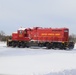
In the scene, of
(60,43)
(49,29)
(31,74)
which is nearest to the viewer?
(31,74)

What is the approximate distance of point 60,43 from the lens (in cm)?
3778

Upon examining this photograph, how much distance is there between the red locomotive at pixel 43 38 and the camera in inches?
1502

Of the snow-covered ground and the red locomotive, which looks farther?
the red locomotive

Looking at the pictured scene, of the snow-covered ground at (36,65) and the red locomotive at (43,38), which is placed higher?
the red locomotive at (43,38)

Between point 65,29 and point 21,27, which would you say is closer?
point 65,29

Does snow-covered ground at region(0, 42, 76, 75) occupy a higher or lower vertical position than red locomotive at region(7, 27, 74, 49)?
lower

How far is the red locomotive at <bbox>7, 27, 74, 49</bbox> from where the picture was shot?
38156mm

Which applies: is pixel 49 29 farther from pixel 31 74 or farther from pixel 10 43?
pixel 31 74

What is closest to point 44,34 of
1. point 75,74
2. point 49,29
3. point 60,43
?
point 49,29

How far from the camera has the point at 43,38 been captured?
40.0 metres

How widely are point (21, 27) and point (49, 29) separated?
5.94m

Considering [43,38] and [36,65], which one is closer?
[36,65]

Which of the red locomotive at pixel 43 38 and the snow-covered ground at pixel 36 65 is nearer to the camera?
the snow-covered ground at pixel 36 65

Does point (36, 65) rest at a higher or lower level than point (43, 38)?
lower
